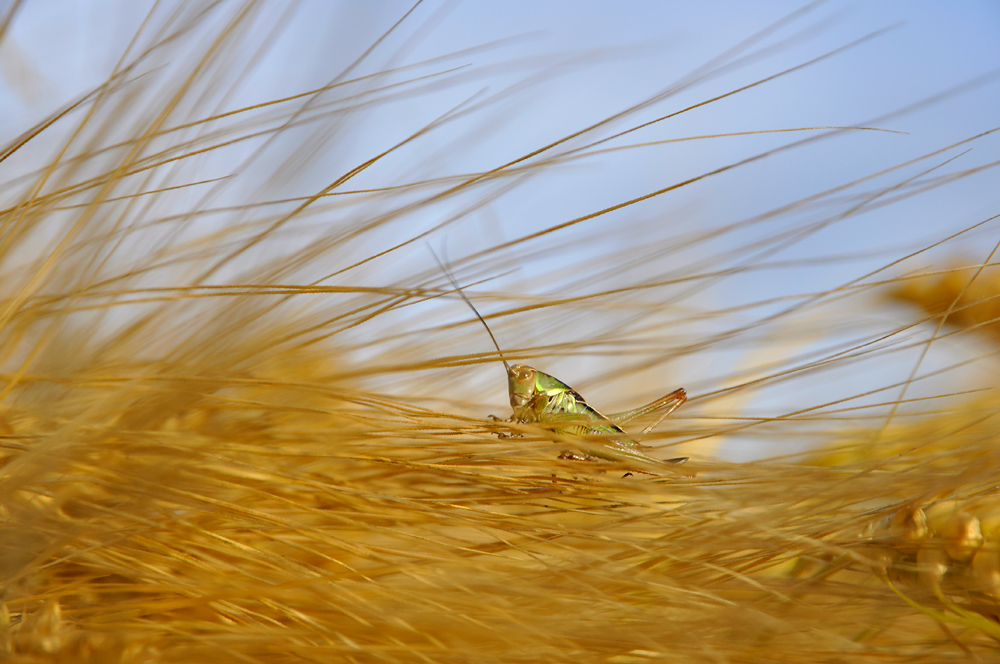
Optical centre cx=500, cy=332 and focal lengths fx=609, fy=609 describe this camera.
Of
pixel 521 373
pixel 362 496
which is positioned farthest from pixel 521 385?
pixel 362 496

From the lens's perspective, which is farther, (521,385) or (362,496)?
(521,385)

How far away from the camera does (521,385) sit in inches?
27.0

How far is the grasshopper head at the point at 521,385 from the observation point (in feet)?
2.24

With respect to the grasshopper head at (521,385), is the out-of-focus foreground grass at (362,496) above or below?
below

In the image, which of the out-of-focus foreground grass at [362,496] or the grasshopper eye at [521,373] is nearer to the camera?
the out-of-focus foreground grass at [362,496]

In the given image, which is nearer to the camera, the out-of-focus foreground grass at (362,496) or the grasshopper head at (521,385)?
the out-of-focus foreground grass at (362,496)

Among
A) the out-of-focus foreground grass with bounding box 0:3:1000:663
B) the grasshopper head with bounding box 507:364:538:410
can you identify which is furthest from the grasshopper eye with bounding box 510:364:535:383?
the out-of-focus foreground grass with bounding box 0:3:1000:663

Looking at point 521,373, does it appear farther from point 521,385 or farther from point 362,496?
point 362,496

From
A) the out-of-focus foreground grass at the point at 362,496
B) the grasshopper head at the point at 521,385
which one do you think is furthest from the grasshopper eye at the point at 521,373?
the out-of-focus foreground grass at the point at 362,496

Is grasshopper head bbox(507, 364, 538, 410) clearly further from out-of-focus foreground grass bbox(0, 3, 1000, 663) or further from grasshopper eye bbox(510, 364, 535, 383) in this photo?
out-of-focus foreground grass bbox(0, 3, 1000, 663)

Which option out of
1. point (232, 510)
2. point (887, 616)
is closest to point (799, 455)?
point (887, 616)

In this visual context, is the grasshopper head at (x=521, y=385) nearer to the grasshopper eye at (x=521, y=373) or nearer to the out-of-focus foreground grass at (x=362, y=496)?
the grasshopper eye at (x=521, y=373)

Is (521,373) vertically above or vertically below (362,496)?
above

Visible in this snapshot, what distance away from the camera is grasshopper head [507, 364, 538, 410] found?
0.68m
